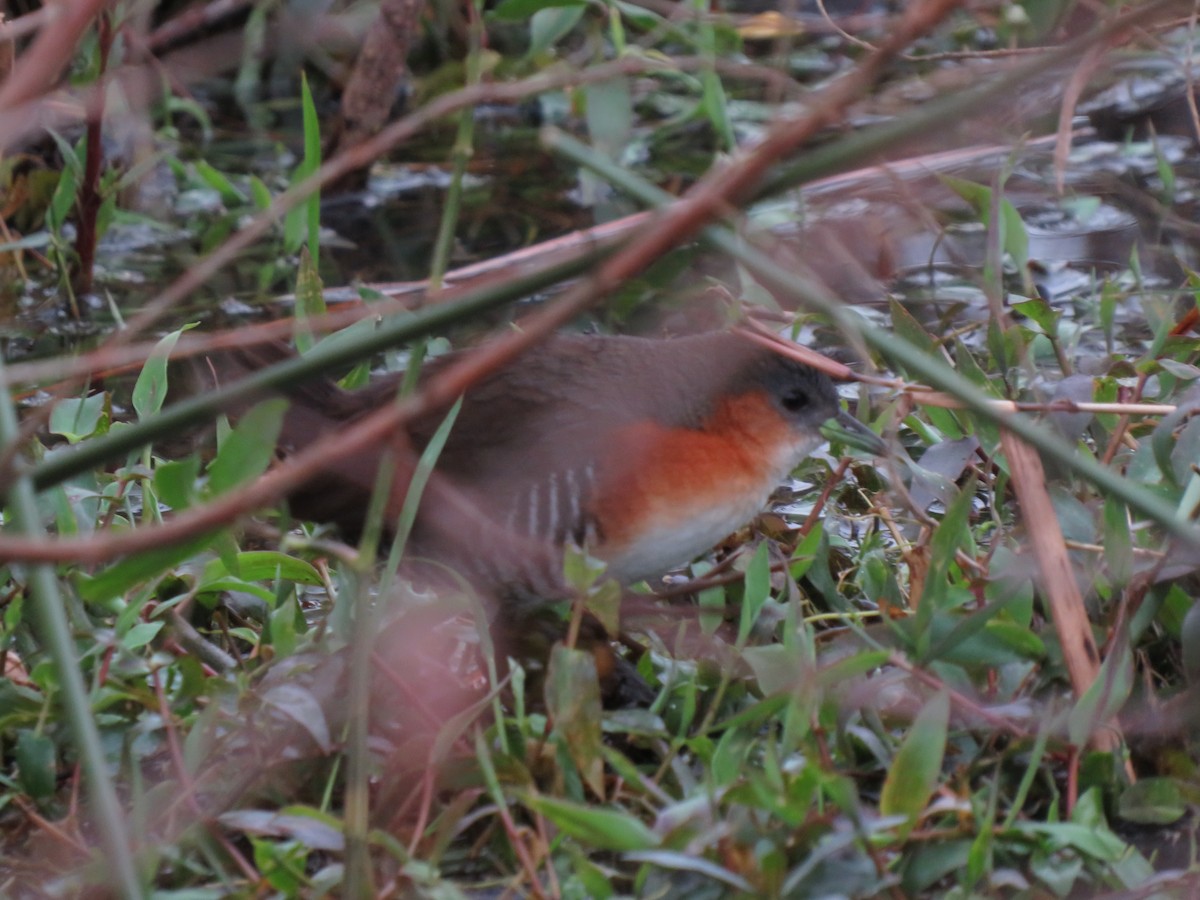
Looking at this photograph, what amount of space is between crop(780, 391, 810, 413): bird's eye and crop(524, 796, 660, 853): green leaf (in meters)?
1.39

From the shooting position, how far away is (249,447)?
5.78 feet

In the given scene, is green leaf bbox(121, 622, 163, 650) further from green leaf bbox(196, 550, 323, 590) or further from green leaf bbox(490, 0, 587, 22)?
green leaf bbox(490, 0, 587, 22)

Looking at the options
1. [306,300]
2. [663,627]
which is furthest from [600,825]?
[306,300]

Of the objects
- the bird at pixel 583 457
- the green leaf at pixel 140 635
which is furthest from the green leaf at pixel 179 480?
the bird at pixel 583 457

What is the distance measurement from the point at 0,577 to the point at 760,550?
1295 mm

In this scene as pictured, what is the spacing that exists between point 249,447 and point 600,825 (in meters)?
0.60

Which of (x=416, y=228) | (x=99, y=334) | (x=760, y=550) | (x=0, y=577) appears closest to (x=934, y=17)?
(x=760, y=550)

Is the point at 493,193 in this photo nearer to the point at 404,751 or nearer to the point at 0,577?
the point at 0,577

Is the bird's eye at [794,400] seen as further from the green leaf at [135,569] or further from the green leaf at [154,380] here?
the green leaf at [135,569]

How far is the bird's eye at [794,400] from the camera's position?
309cm

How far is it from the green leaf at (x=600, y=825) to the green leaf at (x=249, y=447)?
1.69 feet

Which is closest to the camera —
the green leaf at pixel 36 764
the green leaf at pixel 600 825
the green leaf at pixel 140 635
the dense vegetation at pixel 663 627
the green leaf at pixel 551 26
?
the dense vegetation at pixel 663 627

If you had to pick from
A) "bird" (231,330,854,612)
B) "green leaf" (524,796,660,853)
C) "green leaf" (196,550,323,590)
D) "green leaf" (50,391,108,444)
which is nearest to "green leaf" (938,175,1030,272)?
"bird" (231,330,854,612)

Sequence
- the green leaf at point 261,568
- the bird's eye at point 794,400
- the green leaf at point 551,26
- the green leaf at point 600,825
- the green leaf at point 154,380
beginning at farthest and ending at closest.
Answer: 1. the green leaf at point 551,26
2. the bird's eye at point 794,400
3. the green leaf at point 154,380
4. the green leaf at point 261,568
5. the green leaf at point 600,825
